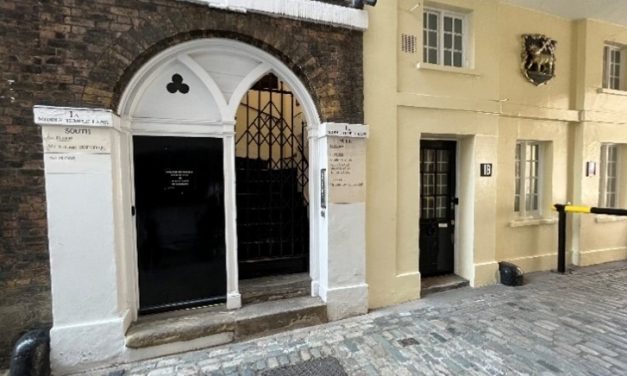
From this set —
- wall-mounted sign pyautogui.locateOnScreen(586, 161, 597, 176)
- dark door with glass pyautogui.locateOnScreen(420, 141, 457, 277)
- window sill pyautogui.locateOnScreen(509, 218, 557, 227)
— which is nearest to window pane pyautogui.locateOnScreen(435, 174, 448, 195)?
dark door with glass pyautogui.locateOnScreen(420, 141, 457, 277)

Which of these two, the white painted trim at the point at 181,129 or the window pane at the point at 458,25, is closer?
the white painted trim at the point at 181,129

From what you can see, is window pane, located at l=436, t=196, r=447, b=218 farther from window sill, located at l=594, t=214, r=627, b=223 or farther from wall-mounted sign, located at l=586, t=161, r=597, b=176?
window sill, located at l=594, t=214, r=627, b=223

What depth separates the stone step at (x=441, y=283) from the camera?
17.2ft

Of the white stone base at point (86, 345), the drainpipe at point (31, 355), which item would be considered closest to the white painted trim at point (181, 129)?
the white stone base at point (86, 345)

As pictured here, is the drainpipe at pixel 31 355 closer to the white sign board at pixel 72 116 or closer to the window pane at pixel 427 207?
the white sign board at pixel 72 116

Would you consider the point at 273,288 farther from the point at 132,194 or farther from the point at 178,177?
the point at 132,194

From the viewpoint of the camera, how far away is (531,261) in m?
6.17

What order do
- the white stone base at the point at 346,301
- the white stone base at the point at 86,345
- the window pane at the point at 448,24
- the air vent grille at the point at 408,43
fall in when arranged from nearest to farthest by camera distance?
1. the white stone base at the point at 86,345
2. the white stone base at the point at 346,301
3. the air vent grille at the point at 408,43
4. the window pane at the point at 448,24

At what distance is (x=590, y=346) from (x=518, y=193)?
3.20 meters

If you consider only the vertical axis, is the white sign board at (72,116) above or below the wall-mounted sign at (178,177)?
above

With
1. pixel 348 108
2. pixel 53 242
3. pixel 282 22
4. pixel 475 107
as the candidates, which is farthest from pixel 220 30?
pixel 475 107

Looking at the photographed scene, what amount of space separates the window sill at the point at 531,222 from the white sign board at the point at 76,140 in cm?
652

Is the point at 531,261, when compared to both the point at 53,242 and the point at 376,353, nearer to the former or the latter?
the point at 376,353

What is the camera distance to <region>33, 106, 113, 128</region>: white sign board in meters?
3.16
